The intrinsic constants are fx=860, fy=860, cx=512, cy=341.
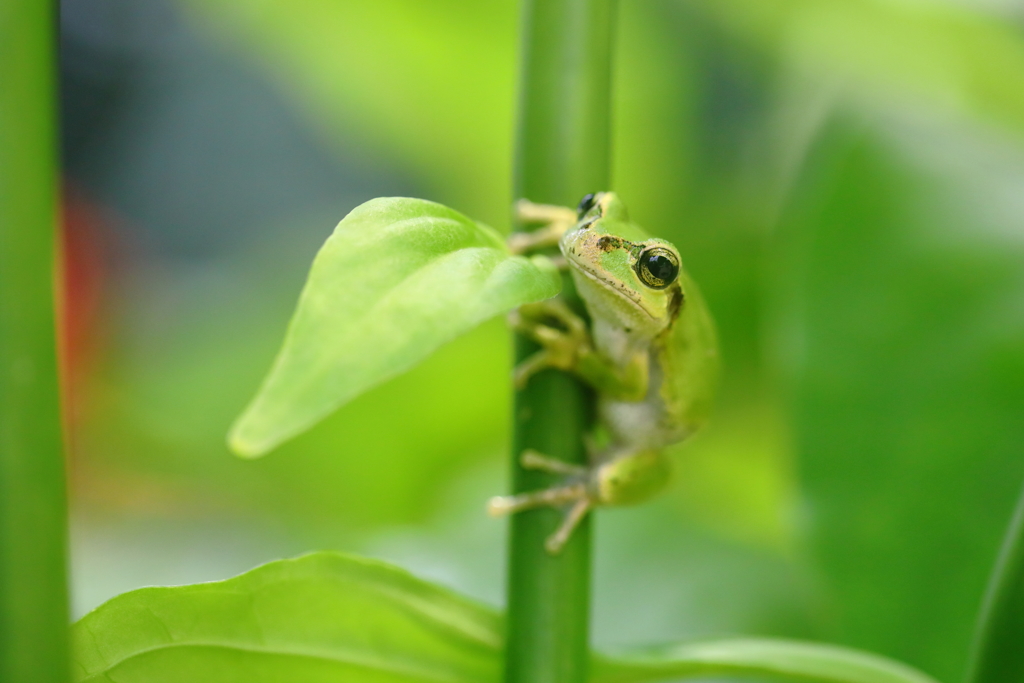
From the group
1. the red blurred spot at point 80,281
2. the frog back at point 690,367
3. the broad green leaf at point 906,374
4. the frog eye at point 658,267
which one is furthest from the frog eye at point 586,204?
the red blurred spot at point 80,281

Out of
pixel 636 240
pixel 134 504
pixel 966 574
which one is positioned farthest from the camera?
pixel 134 504

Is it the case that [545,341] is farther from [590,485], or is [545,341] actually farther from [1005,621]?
[1005,621]

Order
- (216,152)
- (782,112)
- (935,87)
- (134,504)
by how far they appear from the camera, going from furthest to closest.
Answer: (216,152) < (782,112) < (134,504) < (935,87)

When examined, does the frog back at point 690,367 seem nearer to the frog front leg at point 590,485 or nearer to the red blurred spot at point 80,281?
the frog front leg at point 590,485

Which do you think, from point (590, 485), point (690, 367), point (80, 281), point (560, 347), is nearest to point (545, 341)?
point (560, 347)

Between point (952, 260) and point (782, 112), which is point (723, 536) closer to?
point (952, 260)

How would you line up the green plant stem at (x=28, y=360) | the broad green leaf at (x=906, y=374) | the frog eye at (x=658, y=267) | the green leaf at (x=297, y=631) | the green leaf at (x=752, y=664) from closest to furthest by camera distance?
the green plant stem at (x=28, y=360) → the green leaf at (x=297, y=631) → the green leaf at (x=752, y=664) → the frog eye at (x=658, y=267) → the broad green leaf at (x=906, y=374)

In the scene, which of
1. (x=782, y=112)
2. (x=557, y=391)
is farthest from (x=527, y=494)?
(x=782, y=112)
